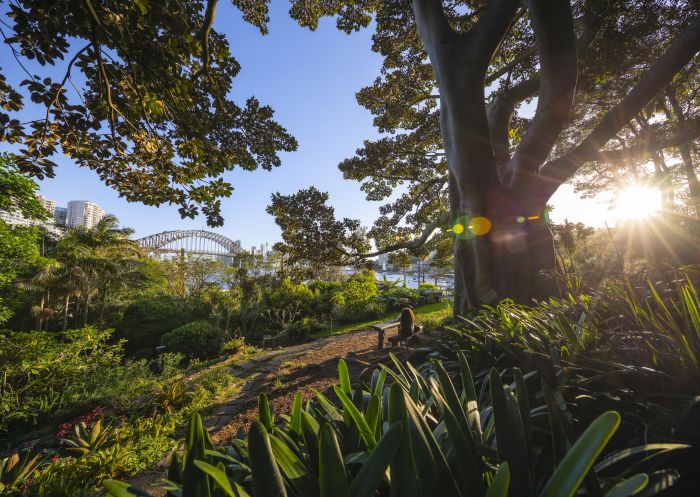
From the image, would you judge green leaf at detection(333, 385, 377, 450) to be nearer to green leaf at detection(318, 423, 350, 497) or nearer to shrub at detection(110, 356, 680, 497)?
Answer: shrub at detection(110, 356, 680, 497)

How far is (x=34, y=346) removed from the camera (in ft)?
18.1

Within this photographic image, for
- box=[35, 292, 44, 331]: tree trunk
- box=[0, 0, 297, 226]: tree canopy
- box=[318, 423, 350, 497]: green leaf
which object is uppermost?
box=[0, 0, 297, 226]: tree canopy

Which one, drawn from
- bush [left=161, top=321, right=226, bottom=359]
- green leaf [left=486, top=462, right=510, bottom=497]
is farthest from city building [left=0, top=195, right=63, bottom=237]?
green leaf [left=486, top=462, right=510, bottom=497]

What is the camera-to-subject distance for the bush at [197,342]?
10.0 metres

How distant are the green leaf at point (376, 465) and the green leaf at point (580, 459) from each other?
15.7 inches

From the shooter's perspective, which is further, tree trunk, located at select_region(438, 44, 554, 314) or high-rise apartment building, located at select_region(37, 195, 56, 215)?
high-rise apartment building, located at select_region(37, 195, 56, 215)

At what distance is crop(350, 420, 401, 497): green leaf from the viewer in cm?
73

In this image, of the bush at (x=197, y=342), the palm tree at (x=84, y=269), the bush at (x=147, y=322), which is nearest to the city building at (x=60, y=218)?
the palm tree at (x=84, y=269)

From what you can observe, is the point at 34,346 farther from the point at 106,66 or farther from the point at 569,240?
the point at 569,240

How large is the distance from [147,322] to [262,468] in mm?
18545

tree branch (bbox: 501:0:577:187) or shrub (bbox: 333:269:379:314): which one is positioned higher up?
tree branch (bbox: 501:0:577:187)

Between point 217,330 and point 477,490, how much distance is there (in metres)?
11.3

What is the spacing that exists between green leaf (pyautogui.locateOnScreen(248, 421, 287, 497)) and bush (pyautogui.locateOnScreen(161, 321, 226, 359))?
10.1m

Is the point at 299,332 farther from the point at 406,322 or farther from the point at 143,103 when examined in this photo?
the point at 143,103
